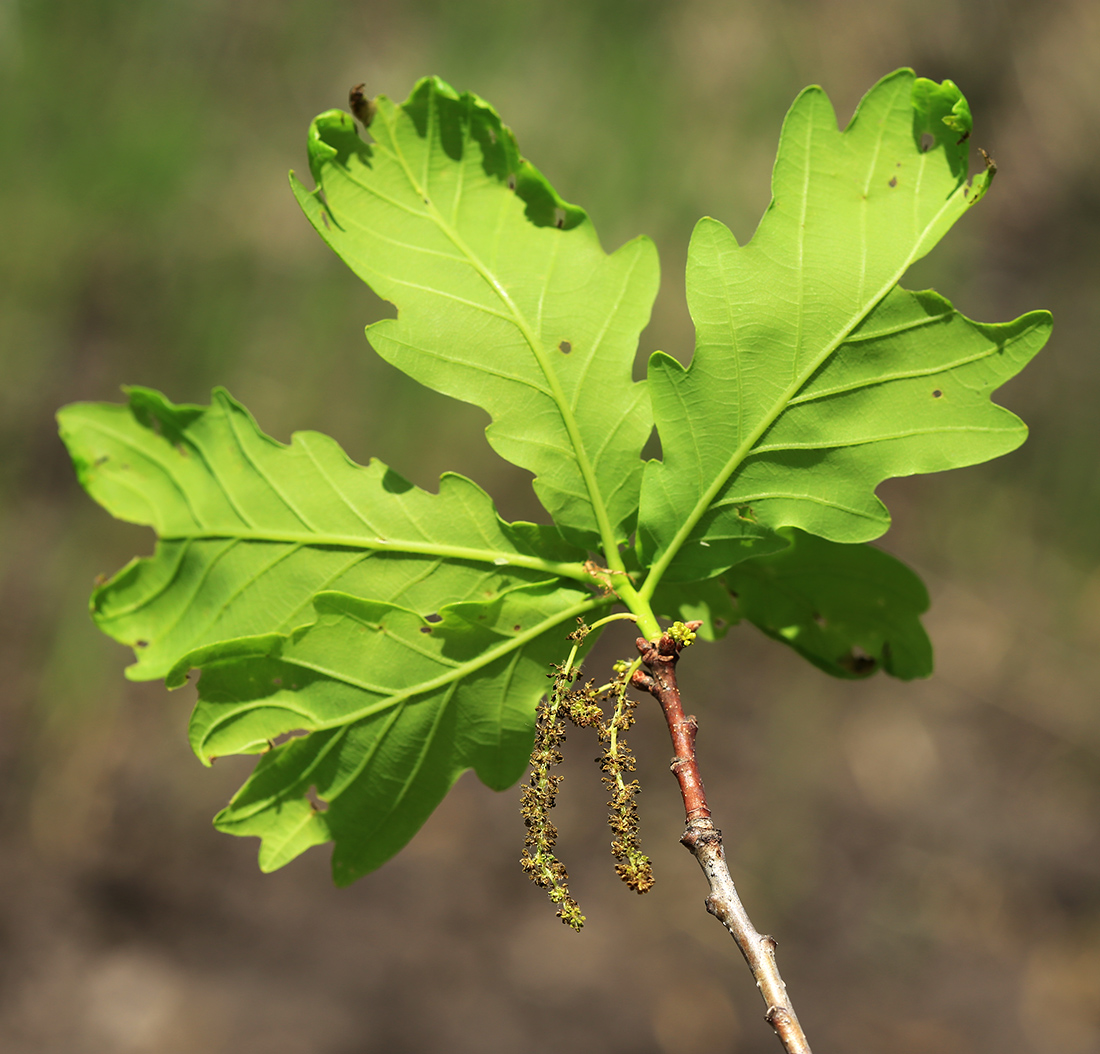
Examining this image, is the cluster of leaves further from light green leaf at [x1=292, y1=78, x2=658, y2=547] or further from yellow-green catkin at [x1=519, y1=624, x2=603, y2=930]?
yellow-green catkin at [x1=519, y1=624, x2=603, y2=930]

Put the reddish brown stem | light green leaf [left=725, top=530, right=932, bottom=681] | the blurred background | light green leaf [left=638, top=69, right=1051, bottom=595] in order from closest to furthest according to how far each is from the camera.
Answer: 1. the reddish brown stem
2. light green leaf [left=638, top=69, right=1051, bottom=595]
3. light green leaf [left=725, top=530, right=932, bottom=681]
4. the blurred background

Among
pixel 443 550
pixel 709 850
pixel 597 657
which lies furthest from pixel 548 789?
pixel 597 657

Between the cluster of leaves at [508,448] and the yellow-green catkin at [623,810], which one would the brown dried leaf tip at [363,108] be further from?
the yellow-green catkin at [623,810]

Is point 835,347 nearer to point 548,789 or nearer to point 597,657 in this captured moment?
point 548,789

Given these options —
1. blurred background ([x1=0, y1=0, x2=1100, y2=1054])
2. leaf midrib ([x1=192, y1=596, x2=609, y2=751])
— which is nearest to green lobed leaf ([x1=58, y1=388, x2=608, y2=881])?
leaf midrib ([x1=192, y1=596, x2=609, y2=751])

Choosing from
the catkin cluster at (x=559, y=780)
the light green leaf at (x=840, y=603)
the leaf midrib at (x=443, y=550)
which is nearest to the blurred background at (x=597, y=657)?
the light green leaf at (x=840, y=603)

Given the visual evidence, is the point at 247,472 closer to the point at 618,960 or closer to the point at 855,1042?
the point at 618,960
